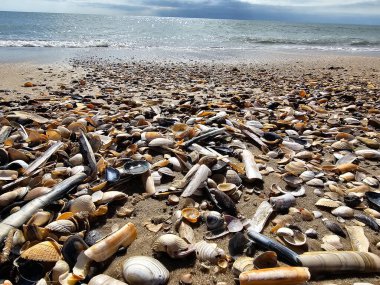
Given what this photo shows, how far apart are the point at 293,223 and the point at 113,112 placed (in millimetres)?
3966

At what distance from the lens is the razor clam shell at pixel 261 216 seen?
240 centimetres

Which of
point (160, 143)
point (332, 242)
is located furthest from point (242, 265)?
point (160, 143)

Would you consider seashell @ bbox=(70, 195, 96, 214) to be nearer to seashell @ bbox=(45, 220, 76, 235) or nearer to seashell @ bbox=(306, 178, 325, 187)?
seashell @ bbox=(45, 220, 76, 235)

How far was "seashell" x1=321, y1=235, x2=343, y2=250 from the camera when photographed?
2227mm

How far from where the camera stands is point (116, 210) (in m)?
2.62

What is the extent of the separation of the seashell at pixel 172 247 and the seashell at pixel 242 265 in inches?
12.1

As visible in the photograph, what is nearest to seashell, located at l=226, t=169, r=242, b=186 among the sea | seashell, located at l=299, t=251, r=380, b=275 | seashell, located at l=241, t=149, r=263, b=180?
seashell, located at l=241, t=149, r=263, b=180

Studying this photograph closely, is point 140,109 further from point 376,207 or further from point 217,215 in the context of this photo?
point 376,207

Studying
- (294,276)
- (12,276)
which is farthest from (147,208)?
(294,276)

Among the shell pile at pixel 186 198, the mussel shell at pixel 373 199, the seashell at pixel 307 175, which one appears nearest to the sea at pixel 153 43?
the shell pile at pixel 186 198

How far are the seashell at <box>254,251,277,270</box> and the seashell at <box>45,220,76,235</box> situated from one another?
134 centimetres

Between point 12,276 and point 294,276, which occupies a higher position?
point 294,276

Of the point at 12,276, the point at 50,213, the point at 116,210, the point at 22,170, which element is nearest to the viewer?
the point at 12,276

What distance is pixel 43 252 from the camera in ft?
6.50
